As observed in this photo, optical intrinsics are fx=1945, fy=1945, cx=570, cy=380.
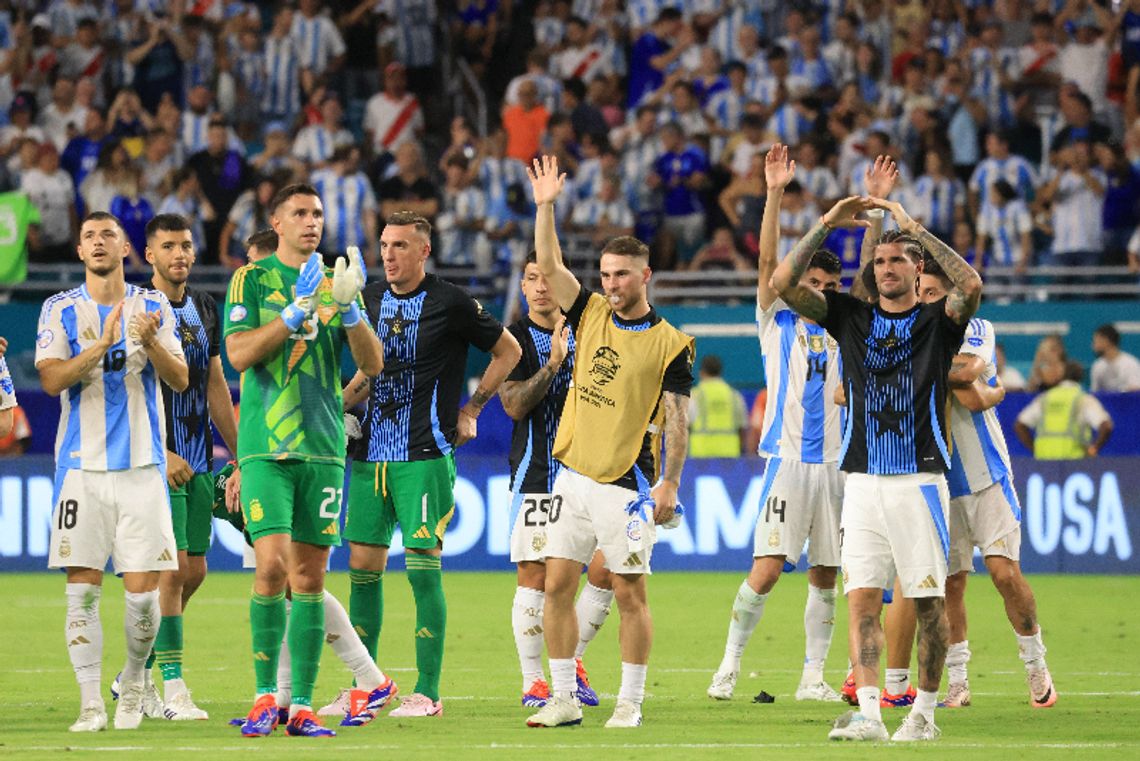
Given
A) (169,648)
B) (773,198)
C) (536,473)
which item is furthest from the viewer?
(536,473)

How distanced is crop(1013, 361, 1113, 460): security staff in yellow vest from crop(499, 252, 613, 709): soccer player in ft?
32.0

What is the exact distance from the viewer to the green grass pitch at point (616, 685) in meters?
8.98

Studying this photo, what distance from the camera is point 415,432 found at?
10.5 meters

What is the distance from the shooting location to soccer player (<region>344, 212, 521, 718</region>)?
34.0ft

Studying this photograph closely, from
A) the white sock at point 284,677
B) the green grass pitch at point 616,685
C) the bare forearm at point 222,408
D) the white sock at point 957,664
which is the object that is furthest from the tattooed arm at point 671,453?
the bare forearm at point 222,408

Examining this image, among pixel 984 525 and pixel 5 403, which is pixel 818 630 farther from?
pixel 5 403

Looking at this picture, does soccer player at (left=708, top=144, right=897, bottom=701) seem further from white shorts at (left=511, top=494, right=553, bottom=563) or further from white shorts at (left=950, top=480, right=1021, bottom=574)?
white shorts at (left=511, top=494, right=553, bottom=563)

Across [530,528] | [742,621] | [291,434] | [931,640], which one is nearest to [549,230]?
[291,434]

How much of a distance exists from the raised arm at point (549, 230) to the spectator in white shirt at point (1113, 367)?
12070mm

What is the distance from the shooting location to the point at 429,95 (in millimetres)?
26891

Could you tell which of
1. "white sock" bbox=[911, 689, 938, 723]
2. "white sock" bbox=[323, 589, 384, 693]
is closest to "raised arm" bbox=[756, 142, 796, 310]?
"white sock" bbox=[911, 689, 938, 723]

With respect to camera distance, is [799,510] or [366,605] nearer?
[366,605]

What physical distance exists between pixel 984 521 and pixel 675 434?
217cm

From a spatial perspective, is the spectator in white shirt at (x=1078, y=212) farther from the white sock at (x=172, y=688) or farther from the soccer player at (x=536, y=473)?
the white sock at (x=172, y=688)
